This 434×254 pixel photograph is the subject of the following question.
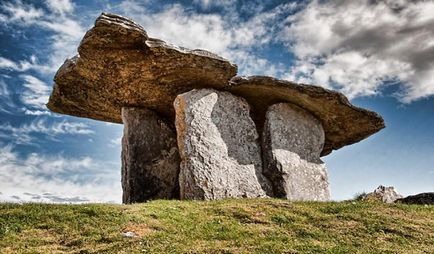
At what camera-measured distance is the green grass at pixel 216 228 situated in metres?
12.5

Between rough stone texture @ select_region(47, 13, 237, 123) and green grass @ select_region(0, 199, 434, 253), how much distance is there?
7275mm

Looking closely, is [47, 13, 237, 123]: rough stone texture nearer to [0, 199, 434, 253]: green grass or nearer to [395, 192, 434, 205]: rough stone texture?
[0, 199, 434, 253]: green grass

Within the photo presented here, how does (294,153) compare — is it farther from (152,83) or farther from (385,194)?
(152,83)

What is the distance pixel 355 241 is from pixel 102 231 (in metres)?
7.44

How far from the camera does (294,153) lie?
76.4 ft

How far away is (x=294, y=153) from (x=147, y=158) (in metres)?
7.64

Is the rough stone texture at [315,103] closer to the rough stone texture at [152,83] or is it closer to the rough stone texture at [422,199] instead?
the rough stone texture at [152,83]

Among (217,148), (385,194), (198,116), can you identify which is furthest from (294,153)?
(385,194)

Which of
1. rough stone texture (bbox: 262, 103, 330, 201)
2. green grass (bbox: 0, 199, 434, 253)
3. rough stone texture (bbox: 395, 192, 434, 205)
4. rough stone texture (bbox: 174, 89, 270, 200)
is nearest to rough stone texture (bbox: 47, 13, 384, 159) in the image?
rough stone texture (bbox: 262, 103, 330, 201)

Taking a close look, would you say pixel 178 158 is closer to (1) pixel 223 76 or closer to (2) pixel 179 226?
(1) pixel 223 76

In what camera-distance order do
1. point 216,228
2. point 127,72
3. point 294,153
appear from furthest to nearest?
point 294,153, point 127,72, point 216,228

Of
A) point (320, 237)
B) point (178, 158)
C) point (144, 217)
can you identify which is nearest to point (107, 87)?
point (178, 158)

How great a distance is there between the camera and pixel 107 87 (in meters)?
23.8

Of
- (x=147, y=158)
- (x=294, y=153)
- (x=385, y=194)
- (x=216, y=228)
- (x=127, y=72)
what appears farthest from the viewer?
(x=385, y=194)
